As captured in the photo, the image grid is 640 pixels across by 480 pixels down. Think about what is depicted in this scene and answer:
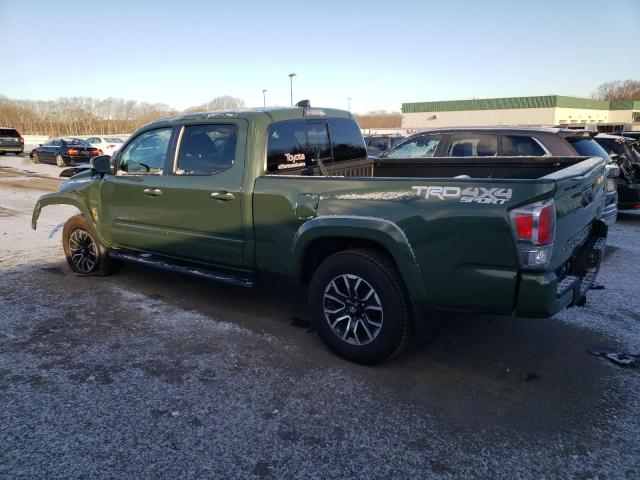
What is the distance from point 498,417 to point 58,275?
522 centimetres

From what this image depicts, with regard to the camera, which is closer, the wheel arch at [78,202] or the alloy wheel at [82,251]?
the wheel arch at [78,202]

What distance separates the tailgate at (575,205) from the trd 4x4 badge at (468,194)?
307mm

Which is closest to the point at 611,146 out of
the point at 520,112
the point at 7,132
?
the point at 7,132

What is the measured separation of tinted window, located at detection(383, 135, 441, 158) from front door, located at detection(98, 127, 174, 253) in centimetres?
426

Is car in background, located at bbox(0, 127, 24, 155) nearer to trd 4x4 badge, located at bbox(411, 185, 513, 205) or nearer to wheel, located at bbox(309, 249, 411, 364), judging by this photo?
wheel, located at bbox(309, 249, 411, 364)

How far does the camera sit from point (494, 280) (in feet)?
9.74

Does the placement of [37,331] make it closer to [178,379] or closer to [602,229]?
[178,379]

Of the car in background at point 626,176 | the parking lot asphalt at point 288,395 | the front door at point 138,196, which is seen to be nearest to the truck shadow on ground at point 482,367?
the parking lot asphalt at point 288,395

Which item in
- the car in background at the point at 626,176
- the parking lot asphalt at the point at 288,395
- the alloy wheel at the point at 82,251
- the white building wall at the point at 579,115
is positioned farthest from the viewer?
the white building wall at the point at 579,115

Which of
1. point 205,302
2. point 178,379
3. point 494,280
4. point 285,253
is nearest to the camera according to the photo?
point 494,280

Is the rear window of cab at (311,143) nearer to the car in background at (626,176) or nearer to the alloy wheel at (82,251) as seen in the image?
the alloy wheel at (82,251)

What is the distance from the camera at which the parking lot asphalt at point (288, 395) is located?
259 cm

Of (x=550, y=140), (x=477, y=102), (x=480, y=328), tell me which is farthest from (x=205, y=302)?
(x=477, y=102)

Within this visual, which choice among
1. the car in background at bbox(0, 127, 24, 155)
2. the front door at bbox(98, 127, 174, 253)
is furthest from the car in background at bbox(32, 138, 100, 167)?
the front door at bbox(98, 127, 174, 253)
